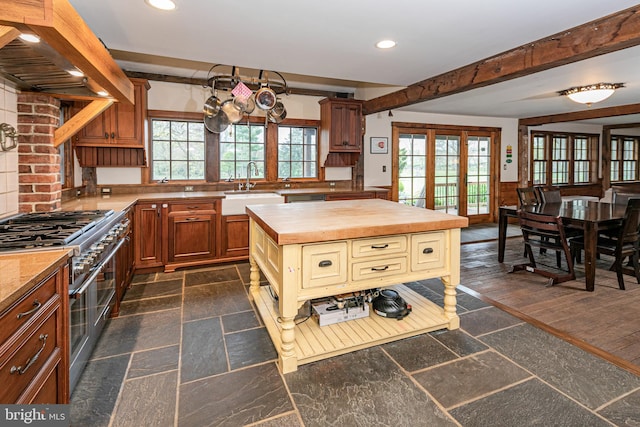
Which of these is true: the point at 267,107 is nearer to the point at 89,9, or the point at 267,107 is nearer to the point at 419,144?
the point at 89,9

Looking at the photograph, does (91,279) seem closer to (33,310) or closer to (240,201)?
(33,310)

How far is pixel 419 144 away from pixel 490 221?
2.44 m

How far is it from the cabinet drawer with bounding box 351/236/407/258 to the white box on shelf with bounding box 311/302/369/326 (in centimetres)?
60

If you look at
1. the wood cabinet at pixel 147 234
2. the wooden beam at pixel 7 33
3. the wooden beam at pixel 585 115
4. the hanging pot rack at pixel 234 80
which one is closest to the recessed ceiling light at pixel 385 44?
the hanging pot rack at pixel 234 80

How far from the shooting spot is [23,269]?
132 cm

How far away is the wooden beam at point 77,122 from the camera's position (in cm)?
280

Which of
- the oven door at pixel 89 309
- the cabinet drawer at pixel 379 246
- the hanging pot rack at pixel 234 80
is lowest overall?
the oven door at pixel 89 309

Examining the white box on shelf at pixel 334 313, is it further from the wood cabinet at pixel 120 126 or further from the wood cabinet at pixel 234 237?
the wood cabinet at pixel 120 126

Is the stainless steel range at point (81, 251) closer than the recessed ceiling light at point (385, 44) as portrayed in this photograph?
Yes

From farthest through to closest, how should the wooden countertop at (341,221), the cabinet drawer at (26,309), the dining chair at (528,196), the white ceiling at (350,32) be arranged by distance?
the dining chair at (528,196) → the white ceiling at (350,32) → the wooden countertop at (341,221) → the cabinet drawer at (26,309)

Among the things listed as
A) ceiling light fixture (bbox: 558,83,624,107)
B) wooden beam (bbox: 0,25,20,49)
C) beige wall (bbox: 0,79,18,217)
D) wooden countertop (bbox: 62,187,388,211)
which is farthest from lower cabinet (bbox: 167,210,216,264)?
ceiling light fixture (bbox: 558,83,624,107)

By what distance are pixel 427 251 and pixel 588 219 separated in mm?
2240

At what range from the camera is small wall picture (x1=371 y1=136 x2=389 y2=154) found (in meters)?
6.07

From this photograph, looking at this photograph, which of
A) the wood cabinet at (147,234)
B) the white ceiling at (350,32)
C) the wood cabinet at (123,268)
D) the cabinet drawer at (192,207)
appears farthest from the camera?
the cabinet drawer at (192,207)
